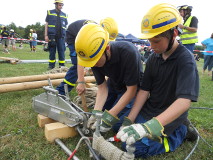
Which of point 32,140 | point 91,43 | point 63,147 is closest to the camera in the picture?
point 91,43

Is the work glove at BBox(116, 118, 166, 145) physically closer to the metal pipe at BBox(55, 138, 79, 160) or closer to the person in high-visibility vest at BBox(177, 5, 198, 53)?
the metal pipe at BBox(55, 138, 79, 160)

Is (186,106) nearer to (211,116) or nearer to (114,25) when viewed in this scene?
(211,116)

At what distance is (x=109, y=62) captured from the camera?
235cm

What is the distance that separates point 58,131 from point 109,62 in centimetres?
106

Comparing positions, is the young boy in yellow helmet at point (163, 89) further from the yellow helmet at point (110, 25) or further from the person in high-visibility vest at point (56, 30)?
the person in high-visibility vest at point (56, 30)

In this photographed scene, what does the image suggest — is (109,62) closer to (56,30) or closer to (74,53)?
(74,53)

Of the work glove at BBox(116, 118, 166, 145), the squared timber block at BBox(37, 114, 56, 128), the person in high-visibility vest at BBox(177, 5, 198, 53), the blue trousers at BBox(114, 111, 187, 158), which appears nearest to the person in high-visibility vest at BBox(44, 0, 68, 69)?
the person in high-visibility vest at BBox(177, 5, 198, 53)

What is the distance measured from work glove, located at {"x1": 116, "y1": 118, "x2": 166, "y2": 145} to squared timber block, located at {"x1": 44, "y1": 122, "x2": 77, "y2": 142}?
106cm

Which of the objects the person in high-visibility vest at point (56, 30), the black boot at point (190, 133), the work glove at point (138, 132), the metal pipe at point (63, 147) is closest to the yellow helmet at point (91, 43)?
the work glove at point (138, 132)

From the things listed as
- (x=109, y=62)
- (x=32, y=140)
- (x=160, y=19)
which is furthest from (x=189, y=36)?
(x=32, y=140)

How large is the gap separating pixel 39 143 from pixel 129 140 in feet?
4.30

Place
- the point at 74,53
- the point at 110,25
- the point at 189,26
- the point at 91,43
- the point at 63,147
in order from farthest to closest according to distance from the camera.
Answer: the point at 189,26
the point at 110,25
the point at 74,53
the point at 63,147
the point at 91,43

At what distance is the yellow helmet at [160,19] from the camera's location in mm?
1789

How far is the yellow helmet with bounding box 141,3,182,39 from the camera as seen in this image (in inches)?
70.4
